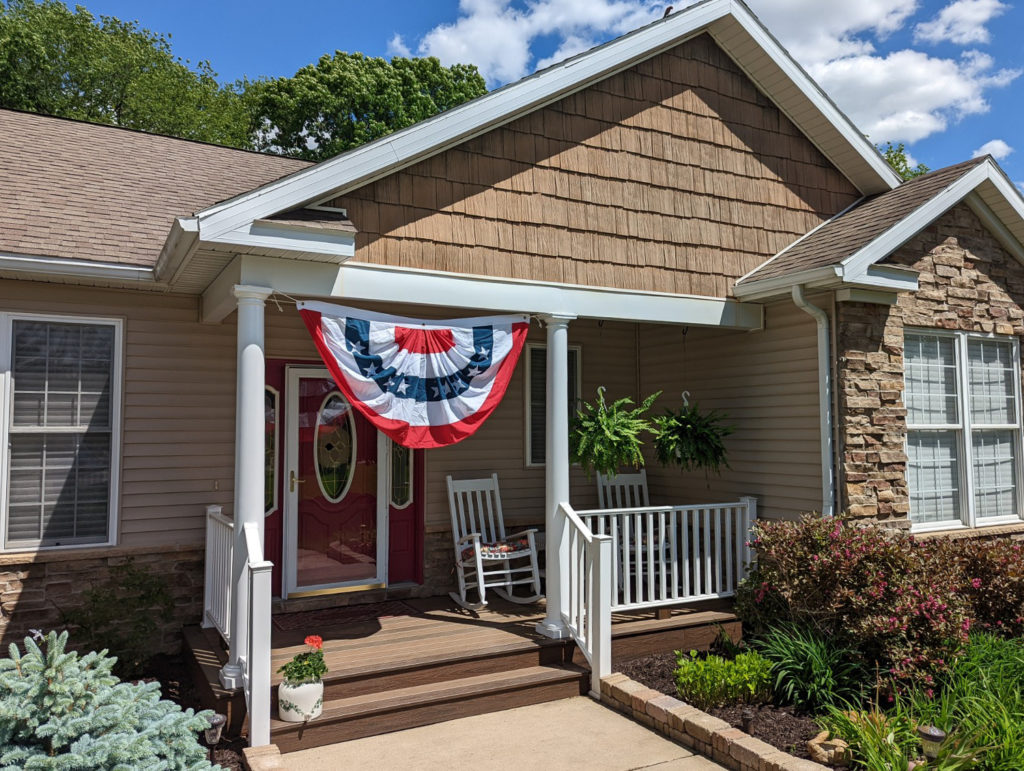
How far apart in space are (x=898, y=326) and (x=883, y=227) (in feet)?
2.94

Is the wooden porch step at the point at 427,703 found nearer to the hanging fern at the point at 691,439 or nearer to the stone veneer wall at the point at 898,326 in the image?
the hanging fern at the point at 691,439

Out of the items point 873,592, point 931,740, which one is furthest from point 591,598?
point 931,740

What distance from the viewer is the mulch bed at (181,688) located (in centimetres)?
416

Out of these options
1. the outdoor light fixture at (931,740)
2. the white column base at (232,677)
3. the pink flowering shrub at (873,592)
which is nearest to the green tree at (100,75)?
the white column base at (232,677)

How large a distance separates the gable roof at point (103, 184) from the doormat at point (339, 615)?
3.04 metres

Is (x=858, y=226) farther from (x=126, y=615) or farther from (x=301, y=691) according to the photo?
(x=126, y=615)

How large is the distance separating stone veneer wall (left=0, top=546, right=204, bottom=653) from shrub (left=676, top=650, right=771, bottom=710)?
3884 millimetres

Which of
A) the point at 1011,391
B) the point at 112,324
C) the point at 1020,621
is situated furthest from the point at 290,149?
the point at 1020,621

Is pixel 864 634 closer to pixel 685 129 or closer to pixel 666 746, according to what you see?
pixel 666 746

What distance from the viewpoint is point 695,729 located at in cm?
441

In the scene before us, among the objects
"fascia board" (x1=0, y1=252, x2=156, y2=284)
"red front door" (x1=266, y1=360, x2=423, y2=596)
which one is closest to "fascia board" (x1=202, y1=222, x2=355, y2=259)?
"fascia board" (x1=0, y1=252, x2=156, y2=284)

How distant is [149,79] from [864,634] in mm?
23525

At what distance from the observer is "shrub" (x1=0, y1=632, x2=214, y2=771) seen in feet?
9.92

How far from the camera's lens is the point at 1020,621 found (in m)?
5.42
